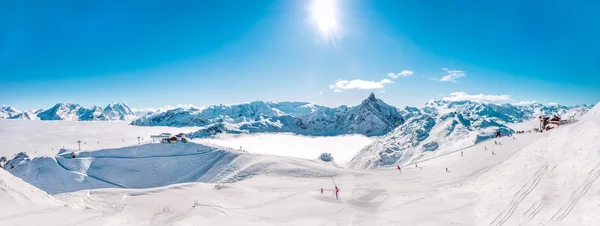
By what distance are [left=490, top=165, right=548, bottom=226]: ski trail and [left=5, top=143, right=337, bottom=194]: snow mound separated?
39.5 m

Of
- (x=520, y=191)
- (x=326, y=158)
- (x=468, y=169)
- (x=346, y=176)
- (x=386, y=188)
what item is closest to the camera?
(x=520, y=191)

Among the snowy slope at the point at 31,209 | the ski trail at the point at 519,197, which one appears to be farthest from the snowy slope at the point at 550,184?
the snowy slope at the point at 31,209

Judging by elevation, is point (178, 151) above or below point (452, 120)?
below

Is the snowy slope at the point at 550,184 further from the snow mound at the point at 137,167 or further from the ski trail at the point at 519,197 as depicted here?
the snow mound at the point at 137,167

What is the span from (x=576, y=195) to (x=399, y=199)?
42.4 feet

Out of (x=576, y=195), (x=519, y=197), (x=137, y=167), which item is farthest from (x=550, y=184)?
(x=137, y=167)

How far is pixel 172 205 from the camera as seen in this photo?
2784 cm

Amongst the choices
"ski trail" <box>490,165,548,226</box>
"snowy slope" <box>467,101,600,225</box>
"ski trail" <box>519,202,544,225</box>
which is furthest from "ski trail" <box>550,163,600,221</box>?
"ski trail" <box>490,165,548,226</box>

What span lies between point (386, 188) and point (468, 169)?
40.8ft

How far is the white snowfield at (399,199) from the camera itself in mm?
19406

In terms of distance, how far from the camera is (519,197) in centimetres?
2145

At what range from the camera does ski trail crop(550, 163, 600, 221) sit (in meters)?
17.5

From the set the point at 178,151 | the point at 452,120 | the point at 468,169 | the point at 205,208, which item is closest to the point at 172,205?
the point at 205,208

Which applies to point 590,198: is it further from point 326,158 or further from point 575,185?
point 326,158
